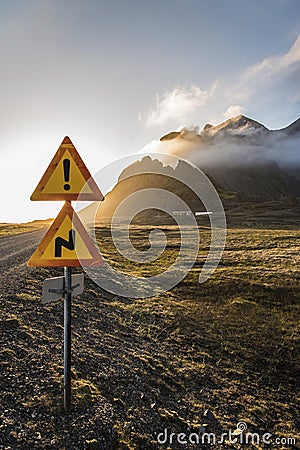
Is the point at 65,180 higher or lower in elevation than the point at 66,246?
higher

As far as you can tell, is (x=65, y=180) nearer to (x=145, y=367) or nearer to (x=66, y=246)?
(x=66, y=246)

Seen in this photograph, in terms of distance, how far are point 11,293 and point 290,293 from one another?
16.9 metres

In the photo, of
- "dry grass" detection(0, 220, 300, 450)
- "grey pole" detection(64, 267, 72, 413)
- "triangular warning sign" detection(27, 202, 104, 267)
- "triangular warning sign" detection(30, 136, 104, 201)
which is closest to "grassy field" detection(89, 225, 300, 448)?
"dry grass" detection(0, 220, 300, 450)

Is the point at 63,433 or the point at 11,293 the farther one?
the point at 11,293

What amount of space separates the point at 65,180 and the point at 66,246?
4.08ft

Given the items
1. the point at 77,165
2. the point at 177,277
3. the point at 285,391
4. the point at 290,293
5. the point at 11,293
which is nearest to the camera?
the point at 77,165

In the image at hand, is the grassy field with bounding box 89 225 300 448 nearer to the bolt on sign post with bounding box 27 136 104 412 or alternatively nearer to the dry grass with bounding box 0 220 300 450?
the dry grass with bounding box 0 220 300 450

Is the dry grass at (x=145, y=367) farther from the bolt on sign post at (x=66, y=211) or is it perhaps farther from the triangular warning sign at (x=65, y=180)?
the triangular warning sign at (x=65, y=180)

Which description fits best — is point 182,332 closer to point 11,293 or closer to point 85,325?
point 85,325

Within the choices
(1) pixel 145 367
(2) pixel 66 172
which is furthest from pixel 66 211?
Answer: (1) pixel 145 367

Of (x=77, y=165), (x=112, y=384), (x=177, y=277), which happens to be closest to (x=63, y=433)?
(x=112, y=384)

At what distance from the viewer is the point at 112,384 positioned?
774cm

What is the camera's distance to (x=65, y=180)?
208 inches

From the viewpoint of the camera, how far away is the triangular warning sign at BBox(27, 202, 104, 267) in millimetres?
5219
